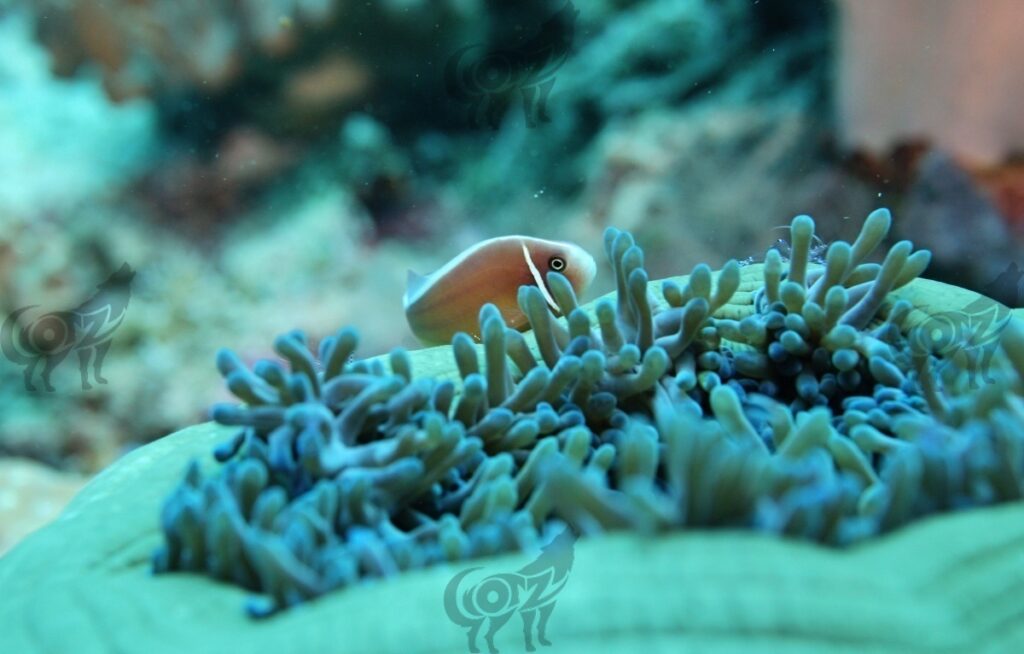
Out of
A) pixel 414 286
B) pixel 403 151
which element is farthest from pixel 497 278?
pixel 403 151

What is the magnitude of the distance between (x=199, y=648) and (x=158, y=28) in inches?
173

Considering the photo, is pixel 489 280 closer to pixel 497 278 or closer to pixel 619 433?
pixel 497 278

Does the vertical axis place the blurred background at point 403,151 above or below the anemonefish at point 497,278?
above

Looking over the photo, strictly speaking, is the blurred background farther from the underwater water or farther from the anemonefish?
the anemonefish

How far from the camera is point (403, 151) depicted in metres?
4.85

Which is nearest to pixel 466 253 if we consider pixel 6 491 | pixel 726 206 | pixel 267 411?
pixel 267 411

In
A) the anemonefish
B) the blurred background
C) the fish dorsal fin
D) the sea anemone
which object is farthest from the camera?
the blurred background

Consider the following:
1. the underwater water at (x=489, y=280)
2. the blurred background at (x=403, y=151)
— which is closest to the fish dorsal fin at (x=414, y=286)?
the underwater water at (x=489, y=280)

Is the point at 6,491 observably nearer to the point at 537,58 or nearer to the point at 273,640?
the point at 273,640

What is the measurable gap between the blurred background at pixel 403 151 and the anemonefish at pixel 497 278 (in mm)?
2194

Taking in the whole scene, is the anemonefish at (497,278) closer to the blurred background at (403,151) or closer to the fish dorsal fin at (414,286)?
the fish dorsal fin at (414,286)

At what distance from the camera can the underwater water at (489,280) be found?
86cm

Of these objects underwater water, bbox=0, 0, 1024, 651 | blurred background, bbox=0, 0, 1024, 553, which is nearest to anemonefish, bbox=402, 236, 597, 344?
underwater water, bbox=0, 0, 1024, 651

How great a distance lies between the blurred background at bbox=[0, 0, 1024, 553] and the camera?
3861mm
